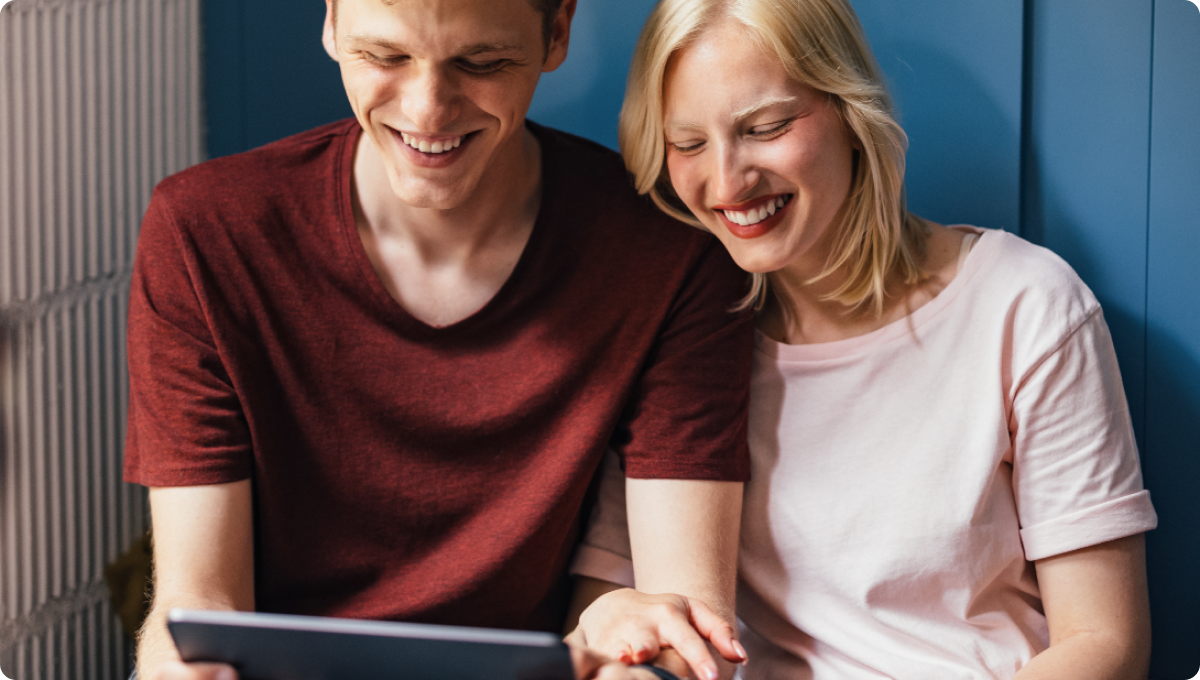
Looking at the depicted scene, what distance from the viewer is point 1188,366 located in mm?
1410

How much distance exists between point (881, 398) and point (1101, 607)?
0.35m

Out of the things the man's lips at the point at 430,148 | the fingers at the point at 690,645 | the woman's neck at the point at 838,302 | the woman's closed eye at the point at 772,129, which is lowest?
the fingers at the point at 690,645

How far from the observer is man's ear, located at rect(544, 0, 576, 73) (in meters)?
1.31

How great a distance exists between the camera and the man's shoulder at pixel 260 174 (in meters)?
1.33

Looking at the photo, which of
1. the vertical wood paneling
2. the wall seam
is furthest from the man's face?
the wall seam

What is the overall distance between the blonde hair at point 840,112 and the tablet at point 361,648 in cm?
63

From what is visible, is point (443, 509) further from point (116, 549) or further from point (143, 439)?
point (116, 549)

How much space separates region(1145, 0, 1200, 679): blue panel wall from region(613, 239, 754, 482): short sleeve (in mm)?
552

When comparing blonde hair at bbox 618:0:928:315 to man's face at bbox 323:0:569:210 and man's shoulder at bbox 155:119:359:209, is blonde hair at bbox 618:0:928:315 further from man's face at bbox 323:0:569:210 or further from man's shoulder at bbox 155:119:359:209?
man's shoulder at bbox 155:119:359:209

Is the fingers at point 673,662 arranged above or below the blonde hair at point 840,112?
below

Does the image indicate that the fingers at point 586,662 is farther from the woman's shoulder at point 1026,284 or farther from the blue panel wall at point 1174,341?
the blue panel wall at point 1174,341

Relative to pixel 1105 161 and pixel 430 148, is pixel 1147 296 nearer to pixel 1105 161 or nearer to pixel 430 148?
pixel 1105 161

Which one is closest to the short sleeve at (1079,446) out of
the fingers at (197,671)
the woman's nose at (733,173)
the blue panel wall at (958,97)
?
the blue panel wall at (958,97)

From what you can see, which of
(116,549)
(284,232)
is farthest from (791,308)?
(116,549)
